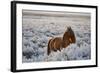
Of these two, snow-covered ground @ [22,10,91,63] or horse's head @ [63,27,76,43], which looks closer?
snow-covered ground @ [22,10,91,63]

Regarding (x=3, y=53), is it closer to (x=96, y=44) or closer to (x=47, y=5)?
(x=47, y=5)

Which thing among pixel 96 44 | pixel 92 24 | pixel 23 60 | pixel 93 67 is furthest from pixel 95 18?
pixel 23 60

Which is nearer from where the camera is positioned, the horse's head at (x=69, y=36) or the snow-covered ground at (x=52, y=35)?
the snow-covered ground at (x=52, y=35)
